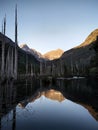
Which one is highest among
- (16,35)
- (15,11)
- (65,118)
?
(15,11)

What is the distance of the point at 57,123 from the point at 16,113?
11.0ft

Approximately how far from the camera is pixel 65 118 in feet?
43.8

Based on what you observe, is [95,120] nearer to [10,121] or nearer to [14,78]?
[10,121]

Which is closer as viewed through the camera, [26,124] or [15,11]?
[26,124]

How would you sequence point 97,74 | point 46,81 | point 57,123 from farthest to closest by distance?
point 97,74
point 46,81
point 57,123

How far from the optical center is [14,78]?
41.8 meters

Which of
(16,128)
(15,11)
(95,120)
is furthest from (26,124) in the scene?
(15,11)

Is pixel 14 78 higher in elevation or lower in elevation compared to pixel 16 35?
lower

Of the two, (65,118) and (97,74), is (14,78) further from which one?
(97,74)

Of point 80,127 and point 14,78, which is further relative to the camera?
point 14,78

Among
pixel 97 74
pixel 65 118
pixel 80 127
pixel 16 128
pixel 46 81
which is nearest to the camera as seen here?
pixel 16 128

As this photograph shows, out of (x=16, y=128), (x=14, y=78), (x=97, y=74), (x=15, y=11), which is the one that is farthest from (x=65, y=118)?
(x=97, y=74)

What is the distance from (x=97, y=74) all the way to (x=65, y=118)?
2844 inches

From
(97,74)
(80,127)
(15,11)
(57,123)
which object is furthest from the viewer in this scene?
(97,74)
